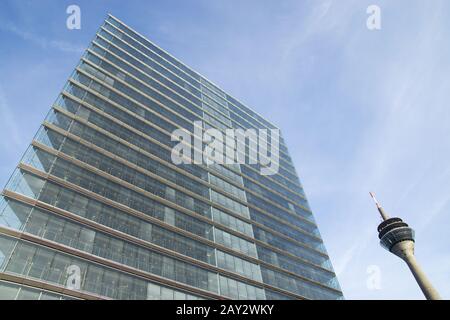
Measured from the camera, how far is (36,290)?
2644cm

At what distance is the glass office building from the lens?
29906 millimetres

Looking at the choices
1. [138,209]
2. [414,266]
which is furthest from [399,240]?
[138,209]

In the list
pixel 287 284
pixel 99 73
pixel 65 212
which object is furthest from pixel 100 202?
pixel 287 284

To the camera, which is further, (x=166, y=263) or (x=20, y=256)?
(x=166, y=263)

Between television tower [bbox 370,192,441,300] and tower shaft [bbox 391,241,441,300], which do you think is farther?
television tower [bbox 370,192,441,300]

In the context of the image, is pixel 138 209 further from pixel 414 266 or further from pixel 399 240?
pixel 414 266

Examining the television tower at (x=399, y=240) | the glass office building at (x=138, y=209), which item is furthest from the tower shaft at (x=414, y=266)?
the glass office building at (x=138, y=209)

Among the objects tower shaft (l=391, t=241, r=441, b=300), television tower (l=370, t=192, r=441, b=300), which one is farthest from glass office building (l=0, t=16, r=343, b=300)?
tower shaft (l=391, t=241, r=441, b=300)

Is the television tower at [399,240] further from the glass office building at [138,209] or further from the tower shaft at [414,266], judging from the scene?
the glass office building at [138,209]

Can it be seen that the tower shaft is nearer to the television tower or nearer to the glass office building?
the television tower

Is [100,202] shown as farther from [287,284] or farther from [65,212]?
[287,284]

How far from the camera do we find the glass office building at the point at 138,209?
98.1 ft

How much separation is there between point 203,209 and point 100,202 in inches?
611

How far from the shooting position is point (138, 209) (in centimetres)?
3919
